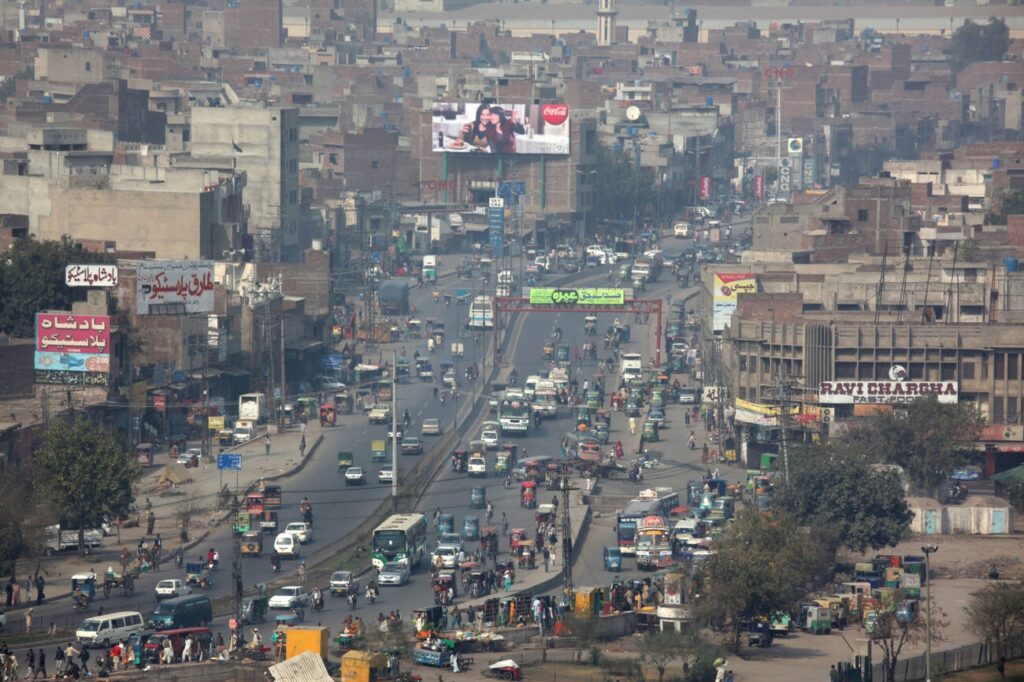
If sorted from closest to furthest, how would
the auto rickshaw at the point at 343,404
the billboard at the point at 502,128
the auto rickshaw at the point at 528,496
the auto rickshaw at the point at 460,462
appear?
the auto rickshaw at the point at 528,496
the auto rickshaw at the point at 460,462
the auto rickshaw at the point at 343,404
the billboard at the point at 502,128

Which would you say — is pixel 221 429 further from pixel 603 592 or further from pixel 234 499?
pixel 603 592

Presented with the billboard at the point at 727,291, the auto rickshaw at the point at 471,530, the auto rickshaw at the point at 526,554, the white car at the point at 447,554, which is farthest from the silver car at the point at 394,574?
the billboard at the point at 727,291

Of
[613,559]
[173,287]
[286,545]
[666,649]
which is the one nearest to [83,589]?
[286,545]

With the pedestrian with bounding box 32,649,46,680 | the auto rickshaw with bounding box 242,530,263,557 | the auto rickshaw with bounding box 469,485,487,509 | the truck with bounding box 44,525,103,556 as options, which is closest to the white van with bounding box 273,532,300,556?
the auto rickshaw with bounding box 242,530,263,557

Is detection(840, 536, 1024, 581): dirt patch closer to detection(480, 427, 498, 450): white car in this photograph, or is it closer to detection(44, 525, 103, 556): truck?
detection(480, 427, 498, 450): white car

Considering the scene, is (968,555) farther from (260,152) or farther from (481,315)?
(260,152)

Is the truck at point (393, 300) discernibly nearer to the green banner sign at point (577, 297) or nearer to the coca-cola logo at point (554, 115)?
the green banner sign at point (577, 297)

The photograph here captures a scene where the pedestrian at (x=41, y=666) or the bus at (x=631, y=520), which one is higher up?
the pedestrian at (x=41, y=666)
